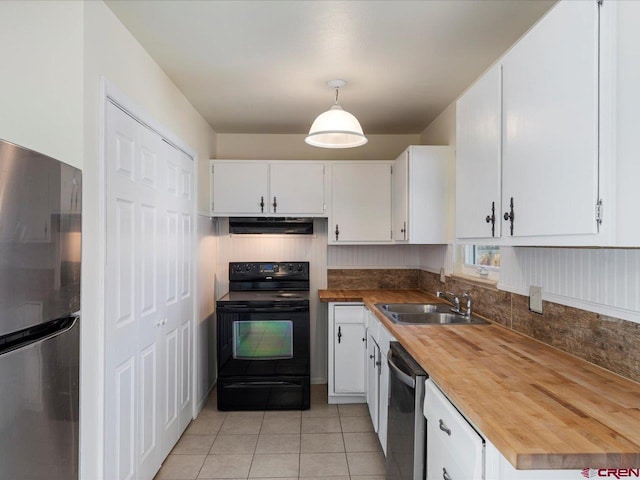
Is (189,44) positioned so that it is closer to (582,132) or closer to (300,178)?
(300,178)

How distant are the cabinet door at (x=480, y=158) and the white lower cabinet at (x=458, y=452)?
27.8 inches

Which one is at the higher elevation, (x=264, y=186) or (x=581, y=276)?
(x=264, y=186)

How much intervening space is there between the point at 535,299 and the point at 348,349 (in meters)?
1.76

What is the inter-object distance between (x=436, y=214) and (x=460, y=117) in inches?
43.8

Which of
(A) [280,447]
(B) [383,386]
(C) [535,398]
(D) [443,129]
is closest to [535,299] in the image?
(C) [535,398]

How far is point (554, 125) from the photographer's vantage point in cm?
124

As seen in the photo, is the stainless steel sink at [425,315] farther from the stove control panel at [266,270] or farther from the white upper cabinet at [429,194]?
the stove control panel at [266,270]

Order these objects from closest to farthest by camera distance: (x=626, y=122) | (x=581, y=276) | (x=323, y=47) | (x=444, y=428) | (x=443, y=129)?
(x=626, y=122) < (x=444, y=428) < (x=581, y=276) < (x=323, y=47) < (x=443, y=129)

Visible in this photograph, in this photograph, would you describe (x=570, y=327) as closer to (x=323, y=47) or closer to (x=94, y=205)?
(x=323, y=47)

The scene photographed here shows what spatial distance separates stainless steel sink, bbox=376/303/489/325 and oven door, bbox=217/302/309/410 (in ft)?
2.58

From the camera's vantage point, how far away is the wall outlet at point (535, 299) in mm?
1844

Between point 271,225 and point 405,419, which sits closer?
point 405,419

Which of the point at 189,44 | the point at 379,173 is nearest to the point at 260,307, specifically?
the point at 379,173

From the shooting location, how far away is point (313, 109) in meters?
3.17
